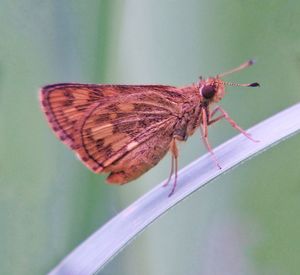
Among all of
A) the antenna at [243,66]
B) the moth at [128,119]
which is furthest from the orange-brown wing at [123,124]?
the antenna at [243,66]

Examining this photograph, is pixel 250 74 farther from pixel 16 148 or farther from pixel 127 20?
pixel 16 148

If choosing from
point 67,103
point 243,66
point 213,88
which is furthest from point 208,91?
point 67,103

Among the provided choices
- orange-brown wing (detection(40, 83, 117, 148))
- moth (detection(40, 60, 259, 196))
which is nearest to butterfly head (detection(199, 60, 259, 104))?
moth (detection(40, 60, 259, 196))

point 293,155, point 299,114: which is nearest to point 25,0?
point 293,155

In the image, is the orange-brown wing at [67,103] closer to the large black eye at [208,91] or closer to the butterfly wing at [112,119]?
the butterfly wing at [112,119]

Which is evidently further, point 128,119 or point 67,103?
point 128,119

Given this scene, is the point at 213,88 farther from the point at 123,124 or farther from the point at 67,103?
the point at 67,103

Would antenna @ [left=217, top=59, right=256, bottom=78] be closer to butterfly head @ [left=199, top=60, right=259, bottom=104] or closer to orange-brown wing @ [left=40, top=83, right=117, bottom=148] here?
butterfly head @ [left=199, top=60, right=259, bottom=104]
